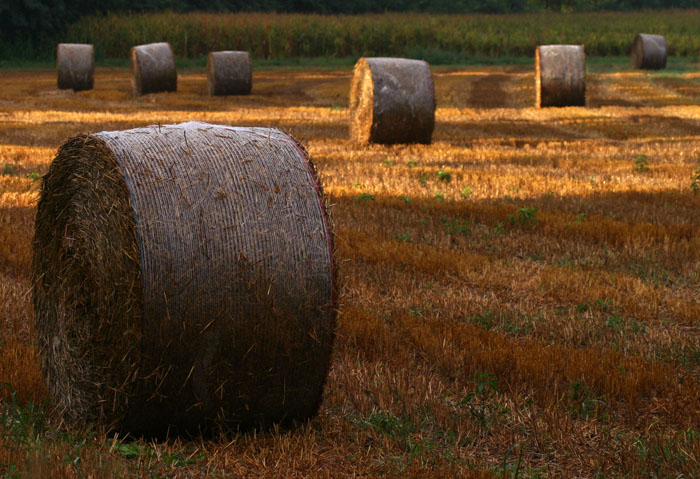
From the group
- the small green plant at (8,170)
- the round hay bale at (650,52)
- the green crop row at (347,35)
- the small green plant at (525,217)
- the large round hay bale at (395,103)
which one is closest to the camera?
the small green plant at (525,217)

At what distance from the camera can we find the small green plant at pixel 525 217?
8766 millimetres

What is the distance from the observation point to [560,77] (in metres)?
21.3

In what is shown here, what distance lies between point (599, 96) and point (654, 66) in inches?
499

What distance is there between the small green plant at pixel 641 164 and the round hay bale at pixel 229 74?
1552cm

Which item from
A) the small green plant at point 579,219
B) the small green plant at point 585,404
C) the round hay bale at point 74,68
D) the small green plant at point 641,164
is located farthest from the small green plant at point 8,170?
the round hay bale at point 74,68

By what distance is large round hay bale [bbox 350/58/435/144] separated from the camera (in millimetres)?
14211

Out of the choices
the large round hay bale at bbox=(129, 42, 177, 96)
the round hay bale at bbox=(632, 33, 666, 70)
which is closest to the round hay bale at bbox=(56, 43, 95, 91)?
the large round hay bale at bbox=(129, 42, 177, 96)

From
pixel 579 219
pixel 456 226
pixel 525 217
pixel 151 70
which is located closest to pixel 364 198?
pixel 456 226

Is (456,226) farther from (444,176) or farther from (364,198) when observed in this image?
(444,176)

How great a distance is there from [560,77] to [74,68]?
14602 millimetres

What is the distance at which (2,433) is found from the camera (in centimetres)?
371

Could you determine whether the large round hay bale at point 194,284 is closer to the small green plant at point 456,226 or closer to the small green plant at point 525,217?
the small green plant at point 456,226

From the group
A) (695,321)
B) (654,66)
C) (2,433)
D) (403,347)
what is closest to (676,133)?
(695,321)

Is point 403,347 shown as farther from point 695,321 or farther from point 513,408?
point 695,321
